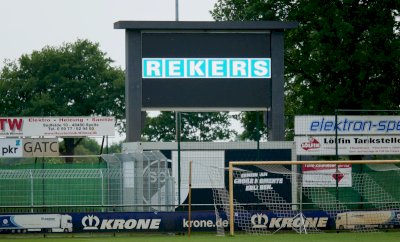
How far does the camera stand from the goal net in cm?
3403

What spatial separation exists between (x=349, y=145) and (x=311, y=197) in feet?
8.77

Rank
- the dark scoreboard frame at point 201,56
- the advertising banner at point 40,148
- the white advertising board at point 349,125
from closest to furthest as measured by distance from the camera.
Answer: the dark scoreboard frame at point 201,56, the white advertising board at point 349,125, the advertising banner at point 40,148

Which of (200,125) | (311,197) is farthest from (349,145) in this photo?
(200,125)

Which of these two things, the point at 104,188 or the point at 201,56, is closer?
the point at 104,188

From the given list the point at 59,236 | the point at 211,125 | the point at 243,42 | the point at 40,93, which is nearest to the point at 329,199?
the point at 243,42

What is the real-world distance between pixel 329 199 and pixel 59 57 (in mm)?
62679

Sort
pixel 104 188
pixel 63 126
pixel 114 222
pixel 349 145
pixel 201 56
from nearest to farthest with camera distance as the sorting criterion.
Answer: pixel 114 222, pixel 104 188, pixel 201 56, pixel 349 145, pixel 63 126

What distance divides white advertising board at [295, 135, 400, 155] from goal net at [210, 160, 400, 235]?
55cm

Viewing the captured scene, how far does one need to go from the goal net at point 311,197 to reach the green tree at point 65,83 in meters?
54.9

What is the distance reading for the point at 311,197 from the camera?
38125 mm

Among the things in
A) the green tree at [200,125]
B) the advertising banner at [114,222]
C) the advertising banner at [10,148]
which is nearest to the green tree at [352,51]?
the advertising banner at [10,148]

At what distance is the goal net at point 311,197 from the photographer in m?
34.0

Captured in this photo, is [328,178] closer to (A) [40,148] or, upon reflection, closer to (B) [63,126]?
(A) [40,148]

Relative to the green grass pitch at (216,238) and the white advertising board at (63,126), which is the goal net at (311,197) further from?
the white advertising board at (63,126)
